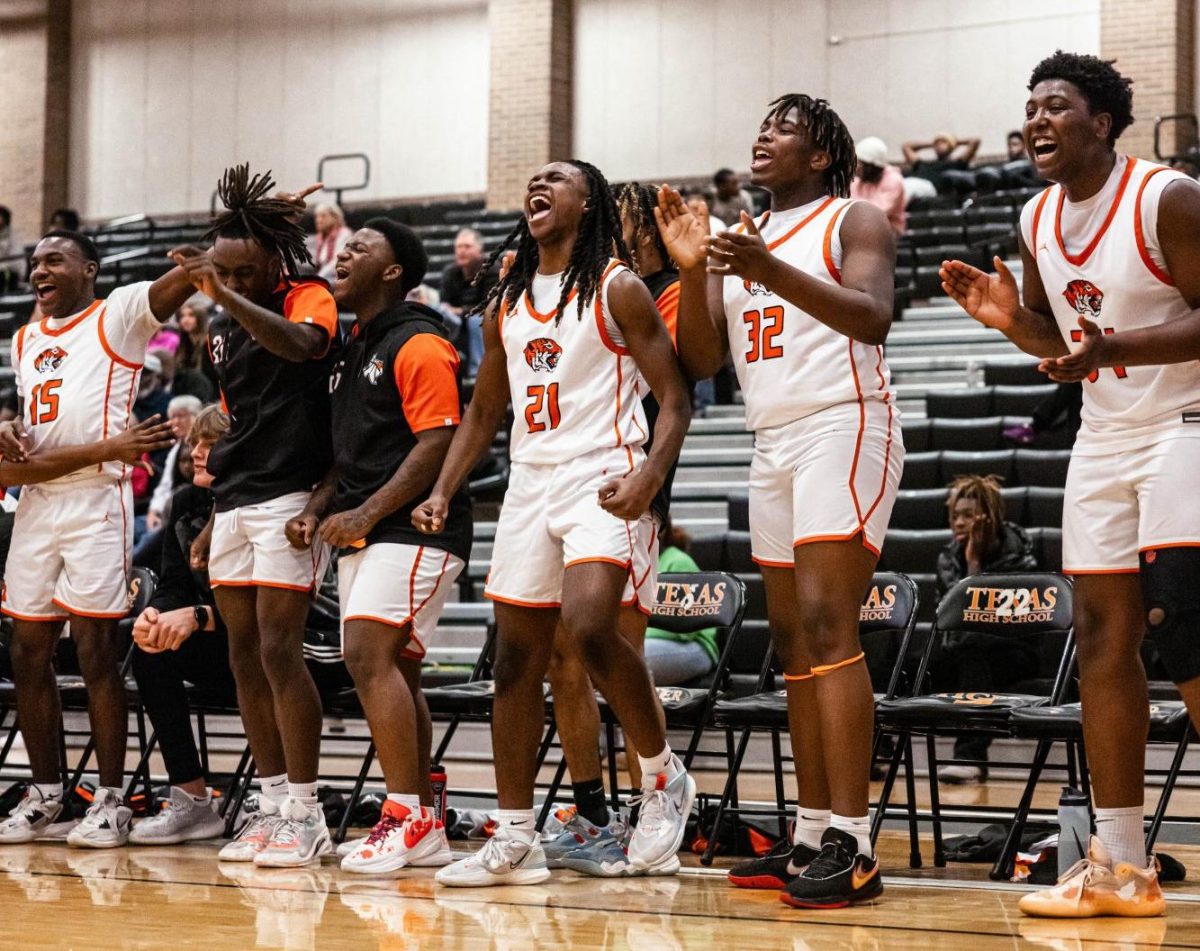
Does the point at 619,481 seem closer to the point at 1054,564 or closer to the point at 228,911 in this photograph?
the point at 228,911

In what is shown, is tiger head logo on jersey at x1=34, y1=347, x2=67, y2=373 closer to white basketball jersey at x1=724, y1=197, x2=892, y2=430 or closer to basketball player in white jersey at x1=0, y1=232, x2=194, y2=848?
basketball player in white jersey at x1=0, y1=232, x2=194, y2=848

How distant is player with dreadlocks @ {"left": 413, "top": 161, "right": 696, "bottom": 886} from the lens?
4.28 meters

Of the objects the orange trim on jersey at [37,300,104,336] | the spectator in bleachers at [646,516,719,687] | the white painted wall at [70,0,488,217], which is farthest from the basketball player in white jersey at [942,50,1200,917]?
the white painted wall at [70,0,488,217]

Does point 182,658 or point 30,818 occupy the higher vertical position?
point 182,658

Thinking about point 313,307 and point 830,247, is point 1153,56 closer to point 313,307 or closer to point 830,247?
point 313,307

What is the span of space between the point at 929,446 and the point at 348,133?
1190 cm

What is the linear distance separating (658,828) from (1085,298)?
1.74m

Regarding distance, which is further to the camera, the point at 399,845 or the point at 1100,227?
the point at 399,845

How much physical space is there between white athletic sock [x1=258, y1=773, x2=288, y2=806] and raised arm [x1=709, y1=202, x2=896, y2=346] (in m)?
2.14

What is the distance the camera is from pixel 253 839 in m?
4.81

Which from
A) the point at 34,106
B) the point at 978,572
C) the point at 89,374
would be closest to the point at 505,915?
the point at 89,374

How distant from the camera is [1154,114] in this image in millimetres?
15070

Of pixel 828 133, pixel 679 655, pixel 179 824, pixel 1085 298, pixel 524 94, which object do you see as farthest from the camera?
pixel 524 94

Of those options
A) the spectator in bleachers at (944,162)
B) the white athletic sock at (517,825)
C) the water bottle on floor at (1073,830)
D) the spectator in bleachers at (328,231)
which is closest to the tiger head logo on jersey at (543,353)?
the white athletic sock at (517,825)
